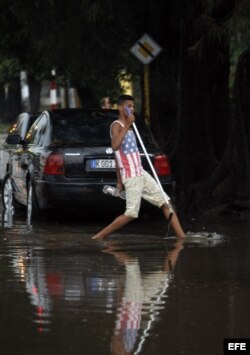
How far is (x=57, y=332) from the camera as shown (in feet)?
23.2

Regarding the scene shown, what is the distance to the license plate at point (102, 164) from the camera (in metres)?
13.6

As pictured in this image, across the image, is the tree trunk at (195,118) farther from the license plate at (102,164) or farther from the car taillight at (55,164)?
the car taillight at (55,164)

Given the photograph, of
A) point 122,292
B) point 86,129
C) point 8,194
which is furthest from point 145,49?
point 122,292

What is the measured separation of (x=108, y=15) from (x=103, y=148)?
3170mm

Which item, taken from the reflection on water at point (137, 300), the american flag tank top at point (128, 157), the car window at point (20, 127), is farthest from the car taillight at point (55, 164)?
the car window at point (20, 127)

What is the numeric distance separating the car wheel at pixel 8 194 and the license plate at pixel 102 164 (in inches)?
108

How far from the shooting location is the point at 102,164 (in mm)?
13648

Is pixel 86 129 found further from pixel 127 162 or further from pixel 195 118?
pixel 195 118

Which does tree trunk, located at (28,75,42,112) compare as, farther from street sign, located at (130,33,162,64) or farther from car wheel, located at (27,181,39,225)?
car wheel, located at (27,181,39,225)

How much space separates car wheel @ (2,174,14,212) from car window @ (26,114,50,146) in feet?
2.97

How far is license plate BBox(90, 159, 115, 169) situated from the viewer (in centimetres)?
1364

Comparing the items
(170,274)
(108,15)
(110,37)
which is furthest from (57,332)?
(110,37)

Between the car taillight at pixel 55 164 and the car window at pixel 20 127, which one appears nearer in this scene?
→ the car taillight at pixel 55 164

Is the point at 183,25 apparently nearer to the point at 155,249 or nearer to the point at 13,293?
the point at 155,249
